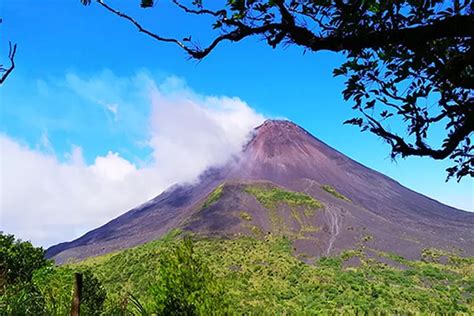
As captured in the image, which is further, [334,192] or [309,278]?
[334,192]

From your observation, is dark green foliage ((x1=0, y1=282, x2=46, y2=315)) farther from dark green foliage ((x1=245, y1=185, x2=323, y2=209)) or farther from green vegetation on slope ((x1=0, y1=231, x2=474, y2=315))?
dark green foliage ((x1=245, y1=185, x2=323, y2=209))

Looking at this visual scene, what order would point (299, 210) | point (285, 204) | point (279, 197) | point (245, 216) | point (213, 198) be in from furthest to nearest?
point (213, 198), point (279, 197), point (285, 204), point (299, 210), point (245, 216)

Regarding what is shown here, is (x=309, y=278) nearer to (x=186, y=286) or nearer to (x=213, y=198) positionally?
(x=213, y=198)

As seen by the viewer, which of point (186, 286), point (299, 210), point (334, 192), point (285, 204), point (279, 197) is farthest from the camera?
point (334, 192)

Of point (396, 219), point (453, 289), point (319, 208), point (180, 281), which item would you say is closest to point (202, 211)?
point (319, 208)

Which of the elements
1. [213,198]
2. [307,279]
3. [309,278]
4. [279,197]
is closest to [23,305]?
[307,279]

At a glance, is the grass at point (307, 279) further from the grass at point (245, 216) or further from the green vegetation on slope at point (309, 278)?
the grass at point (245, 216)

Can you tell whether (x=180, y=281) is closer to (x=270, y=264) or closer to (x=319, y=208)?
(x=270, y=264)
